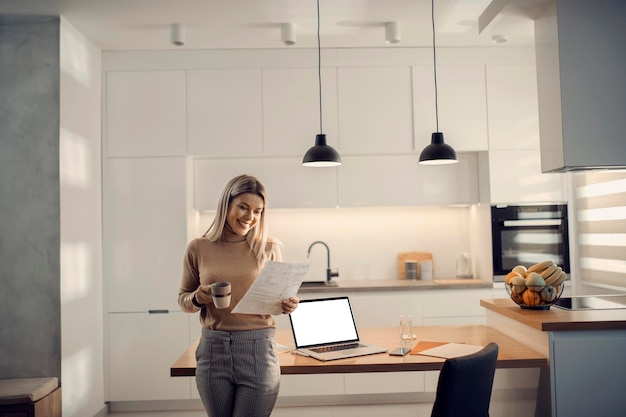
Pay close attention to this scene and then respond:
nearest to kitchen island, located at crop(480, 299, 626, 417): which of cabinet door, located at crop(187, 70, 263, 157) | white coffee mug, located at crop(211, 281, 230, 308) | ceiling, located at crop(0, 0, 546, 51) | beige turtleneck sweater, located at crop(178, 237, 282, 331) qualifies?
beige turtleneck sweater, located at crop(178, 237, 282, 331)

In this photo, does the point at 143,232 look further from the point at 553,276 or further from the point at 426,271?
the point at 553,276

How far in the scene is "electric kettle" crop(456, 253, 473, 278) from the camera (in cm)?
499

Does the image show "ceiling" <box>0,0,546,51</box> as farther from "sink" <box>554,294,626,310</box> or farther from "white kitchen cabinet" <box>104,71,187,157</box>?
"sink" <box>554,294,626,310</box>

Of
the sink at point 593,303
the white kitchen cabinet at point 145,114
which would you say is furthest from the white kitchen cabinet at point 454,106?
the white kitchen cabinet at point 145,114

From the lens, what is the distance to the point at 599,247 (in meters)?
4.36

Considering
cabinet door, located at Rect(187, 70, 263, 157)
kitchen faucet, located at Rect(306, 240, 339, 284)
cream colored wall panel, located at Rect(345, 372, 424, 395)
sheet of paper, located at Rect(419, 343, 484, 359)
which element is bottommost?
cream colored wall panel, located at Rect(345, 372, 424, 395)

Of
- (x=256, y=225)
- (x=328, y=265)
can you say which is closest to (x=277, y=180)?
(x=328, y=265)

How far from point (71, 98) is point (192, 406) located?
2479mm

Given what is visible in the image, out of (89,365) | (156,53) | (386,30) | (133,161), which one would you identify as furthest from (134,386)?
(386,30)

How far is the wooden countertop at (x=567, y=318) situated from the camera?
2496 millimetres

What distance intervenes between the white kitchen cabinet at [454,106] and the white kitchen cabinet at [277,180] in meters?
0.84

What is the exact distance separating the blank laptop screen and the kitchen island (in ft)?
2.66

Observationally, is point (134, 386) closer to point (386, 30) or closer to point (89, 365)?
point (89, 365)

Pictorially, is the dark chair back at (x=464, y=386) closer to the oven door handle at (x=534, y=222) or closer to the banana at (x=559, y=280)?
the banana at (x=559, y=280)
